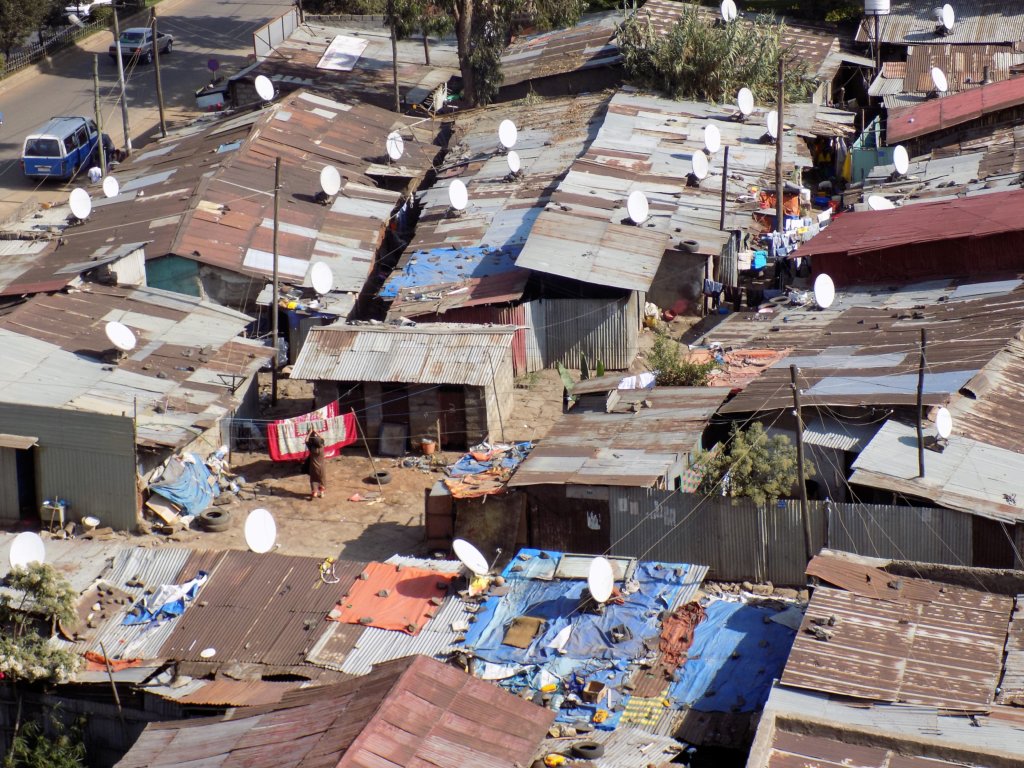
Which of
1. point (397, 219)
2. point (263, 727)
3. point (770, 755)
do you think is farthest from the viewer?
point (397, 219)

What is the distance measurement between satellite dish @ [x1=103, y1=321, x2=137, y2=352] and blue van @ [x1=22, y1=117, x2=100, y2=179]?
57.1 feet

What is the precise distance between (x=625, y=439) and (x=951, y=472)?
5897 mm

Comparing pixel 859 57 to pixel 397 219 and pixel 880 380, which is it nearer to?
pixel 397 219

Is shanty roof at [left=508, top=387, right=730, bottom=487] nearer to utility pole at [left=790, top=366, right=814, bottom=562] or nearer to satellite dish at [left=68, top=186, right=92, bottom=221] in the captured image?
utility pole at [left=790, top=366, right=814, bottom=562]

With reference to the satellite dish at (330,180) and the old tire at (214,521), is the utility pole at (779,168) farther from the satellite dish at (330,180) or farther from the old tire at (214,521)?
the old tire at (214,521)

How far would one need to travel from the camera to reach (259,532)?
23.4 meters

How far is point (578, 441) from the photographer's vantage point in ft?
87.0

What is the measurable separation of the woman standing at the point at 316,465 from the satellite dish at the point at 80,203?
477 inches

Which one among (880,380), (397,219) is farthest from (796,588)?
(397,219)

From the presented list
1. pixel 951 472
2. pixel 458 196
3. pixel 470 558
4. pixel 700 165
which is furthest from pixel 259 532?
pixel 700 165

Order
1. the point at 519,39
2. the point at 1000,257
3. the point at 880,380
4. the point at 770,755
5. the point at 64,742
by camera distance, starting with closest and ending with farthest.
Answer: the point at 770,755
the point at 64,742
the point at 880,380
the point at 1000,257
the point at 519,39

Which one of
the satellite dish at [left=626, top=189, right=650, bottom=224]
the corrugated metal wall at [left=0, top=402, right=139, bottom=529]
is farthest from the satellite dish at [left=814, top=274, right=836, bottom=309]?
the corrugated metal wall at [left=0, top=402, right=139, bottom=529]

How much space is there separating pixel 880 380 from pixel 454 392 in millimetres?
8892

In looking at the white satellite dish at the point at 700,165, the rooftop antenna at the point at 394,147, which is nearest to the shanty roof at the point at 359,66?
the rooftop antenna at the point at 394,147
